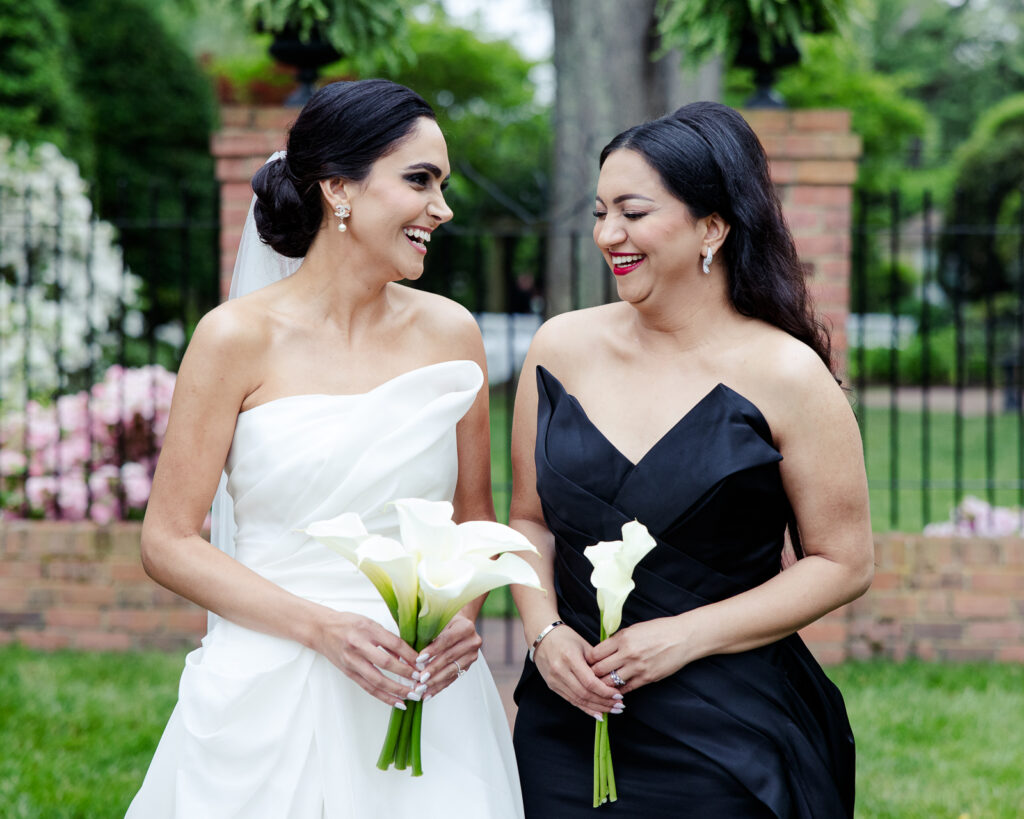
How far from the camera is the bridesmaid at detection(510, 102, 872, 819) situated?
2.51 m

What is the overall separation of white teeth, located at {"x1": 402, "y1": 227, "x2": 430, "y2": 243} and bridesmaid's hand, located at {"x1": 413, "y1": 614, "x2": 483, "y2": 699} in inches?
33.9

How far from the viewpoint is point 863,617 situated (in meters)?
6.19

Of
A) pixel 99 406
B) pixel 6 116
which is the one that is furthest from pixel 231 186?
pixel 6 116

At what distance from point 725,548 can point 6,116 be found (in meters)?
11.1

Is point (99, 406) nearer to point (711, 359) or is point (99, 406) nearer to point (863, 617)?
Result: point (863, 617)

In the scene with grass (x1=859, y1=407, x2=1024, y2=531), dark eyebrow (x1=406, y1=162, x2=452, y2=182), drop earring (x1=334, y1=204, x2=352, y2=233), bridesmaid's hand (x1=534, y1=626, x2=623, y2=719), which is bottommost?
grass (x1=859, y1=407, x2=1024, y2=531)

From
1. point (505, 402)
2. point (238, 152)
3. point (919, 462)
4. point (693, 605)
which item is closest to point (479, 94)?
point (919, 462)

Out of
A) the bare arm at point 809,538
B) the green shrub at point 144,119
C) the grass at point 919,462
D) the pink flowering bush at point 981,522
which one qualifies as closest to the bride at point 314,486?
the bare arm at point 809,538

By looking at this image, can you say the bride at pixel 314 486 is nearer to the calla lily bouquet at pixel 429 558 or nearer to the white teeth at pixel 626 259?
the calla lily bouquet at pixel 429 558

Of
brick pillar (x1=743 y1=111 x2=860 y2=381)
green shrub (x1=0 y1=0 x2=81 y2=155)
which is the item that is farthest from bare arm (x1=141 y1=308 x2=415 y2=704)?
green shrub (x1=0 y1=0 x2=81 y2=155)

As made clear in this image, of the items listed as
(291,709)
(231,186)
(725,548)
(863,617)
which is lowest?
(863,617)

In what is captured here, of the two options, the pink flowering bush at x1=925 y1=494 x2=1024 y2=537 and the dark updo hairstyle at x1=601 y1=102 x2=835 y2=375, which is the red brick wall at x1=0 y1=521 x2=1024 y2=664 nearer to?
the pink flowering bush at x1=925 y1=494 x2=1024 y2=537

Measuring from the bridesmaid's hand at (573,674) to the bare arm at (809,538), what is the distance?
103mm

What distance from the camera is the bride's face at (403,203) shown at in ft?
8.68
